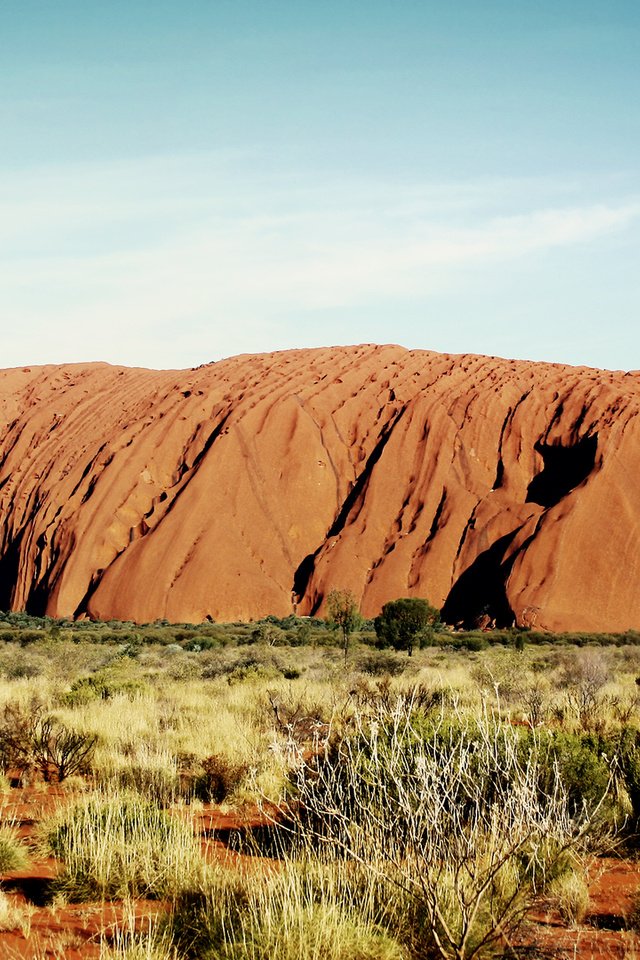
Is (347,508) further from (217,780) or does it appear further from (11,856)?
(11,856)

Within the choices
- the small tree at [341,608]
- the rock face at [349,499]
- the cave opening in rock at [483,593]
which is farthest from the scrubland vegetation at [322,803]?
the rock face at [349,499]

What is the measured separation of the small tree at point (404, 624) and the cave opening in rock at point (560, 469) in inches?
601

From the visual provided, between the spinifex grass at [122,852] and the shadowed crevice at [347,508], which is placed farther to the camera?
the shadowed crevice at [347,508]

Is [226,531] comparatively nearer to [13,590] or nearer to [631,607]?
[13,590]

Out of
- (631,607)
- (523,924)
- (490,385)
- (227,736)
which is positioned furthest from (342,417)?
(523,924)

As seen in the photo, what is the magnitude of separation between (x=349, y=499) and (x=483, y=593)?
11.9 metres

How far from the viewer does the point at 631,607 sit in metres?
42.5

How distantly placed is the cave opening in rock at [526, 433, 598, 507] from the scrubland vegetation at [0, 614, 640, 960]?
104 feet

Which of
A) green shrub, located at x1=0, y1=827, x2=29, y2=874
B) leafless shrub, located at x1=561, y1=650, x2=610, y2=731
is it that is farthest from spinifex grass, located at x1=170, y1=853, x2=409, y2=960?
leafless shrub, located at x1=561, y1=650, x2=610, y2=731

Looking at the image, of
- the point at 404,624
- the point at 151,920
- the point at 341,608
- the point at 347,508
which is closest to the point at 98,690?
the point at 151,920

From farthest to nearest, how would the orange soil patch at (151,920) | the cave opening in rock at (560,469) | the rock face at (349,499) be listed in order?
the cave opening in rock at (560,469), the rock face at (349,499), the orange soil patch at (151,920)

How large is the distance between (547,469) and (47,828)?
47012 mm

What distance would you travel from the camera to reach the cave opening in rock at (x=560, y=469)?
4816cm

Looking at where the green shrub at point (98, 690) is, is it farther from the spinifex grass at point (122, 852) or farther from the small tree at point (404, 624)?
the small tree at point (404, 624)
